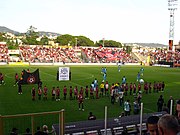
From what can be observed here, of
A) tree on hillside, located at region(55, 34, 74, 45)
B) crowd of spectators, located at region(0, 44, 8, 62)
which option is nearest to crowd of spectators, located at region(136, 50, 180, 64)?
crowd of spectators, located at region(0, 44, 8, 62)

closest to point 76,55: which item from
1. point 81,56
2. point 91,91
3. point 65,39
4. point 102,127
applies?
point 81,56

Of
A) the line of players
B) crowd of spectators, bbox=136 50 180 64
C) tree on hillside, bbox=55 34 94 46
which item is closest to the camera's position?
the line of players

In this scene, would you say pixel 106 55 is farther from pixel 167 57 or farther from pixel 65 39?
pixel 65 39

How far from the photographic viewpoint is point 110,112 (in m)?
17.4

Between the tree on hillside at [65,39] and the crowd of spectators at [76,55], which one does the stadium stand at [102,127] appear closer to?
the crowd of spectators at [76,55]

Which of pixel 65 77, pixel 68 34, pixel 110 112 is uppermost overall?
pixel 68 34

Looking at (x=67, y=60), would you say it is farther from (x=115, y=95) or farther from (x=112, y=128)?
(x=112, y=128)

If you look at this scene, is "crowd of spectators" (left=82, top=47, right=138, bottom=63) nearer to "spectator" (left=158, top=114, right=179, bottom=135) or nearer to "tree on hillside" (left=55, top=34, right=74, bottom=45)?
"tree on hillside" (left=55, top=34, right=74, bottom=45)

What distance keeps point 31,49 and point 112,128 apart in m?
67.3

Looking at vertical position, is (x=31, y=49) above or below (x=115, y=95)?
above

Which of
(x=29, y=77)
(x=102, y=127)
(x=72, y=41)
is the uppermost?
(x=72, y=41)

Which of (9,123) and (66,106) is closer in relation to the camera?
(9,123)

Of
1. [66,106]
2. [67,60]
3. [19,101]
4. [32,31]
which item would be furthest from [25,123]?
[32,31]

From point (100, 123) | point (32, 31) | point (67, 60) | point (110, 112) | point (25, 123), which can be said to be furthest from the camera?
point (32, 31)
